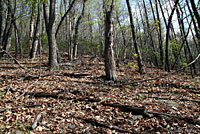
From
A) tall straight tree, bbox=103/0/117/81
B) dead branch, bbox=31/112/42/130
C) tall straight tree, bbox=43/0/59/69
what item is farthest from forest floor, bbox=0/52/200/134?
tall straight tree, bbox=43/0/59/69

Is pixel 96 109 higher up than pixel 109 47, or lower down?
lower down

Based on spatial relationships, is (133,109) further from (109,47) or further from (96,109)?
(109,47)

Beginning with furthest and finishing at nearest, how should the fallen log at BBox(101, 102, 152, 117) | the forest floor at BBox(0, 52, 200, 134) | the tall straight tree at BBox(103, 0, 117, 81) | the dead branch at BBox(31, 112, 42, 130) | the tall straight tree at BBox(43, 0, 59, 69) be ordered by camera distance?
the tall straight tree at BBox(43, 0, 59, 69), the tall straight tree at BBox(103, 0, 117, 81), the fallen log at BBox(101, 102, 152, 117), the forest floor at BBox(0, 52, 200, 134), the dead branch at BBox(31, 112, 42, 130)

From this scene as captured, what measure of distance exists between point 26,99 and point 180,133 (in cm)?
480

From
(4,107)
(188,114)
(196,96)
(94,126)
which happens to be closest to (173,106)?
(188,114)

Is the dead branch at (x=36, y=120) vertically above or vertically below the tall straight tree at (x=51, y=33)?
below

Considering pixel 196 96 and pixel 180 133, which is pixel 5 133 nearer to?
pixel 180 133

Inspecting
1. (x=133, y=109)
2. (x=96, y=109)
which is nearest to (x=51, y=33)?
(x=96, y=109)

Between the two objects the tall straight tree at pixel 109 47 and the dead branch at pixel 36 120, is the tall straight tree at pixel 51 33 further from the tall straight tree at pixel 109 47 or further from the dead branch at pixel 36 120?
the dead branch at pixel 36 120

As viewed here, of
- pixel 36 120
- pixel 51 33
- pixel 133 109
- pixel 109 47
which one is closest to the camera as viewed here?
pixel 36 120

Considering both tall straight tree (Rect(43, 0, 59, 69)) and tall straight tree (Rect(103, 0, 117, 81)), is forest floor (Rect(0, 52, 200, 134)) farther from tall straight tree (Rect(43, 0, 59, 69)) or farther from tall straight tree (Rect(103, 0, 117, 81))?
tall straight tree (Rect(43, 0, 59, 69))

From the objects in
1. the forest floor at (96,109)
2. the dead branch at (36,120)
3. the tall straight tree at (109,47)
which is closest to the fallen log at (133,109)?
the forest floor at (96,109)

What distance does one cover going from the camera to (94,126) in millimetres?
3670

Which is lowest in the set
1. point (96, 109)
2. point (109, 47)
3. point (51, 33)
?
point (96, 109)
